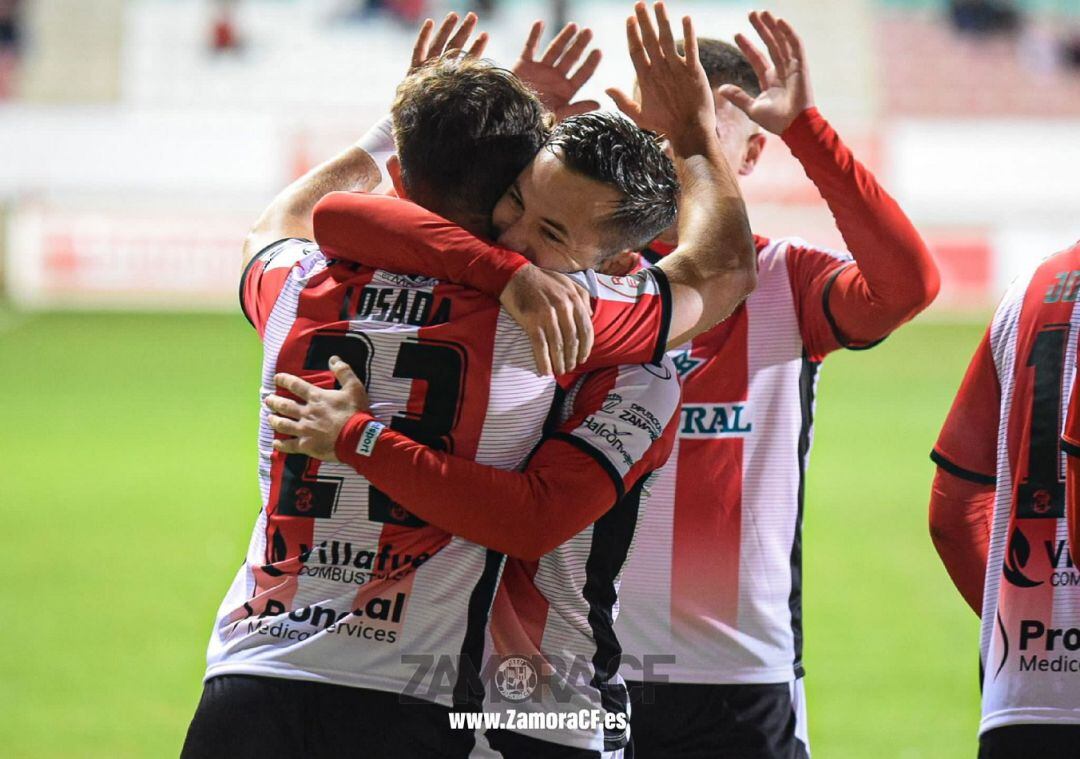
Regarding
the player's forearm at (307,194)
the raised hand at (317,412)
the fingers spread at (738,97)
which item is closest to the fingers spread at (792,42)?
the fingers spread at (738,97)

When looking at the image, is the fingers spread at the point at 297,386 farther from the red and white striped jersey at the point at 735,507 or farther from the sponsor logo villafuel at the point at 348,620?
the red and white striped jersey at the point at 735,507

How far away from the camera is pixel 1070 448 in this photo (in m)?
2.13

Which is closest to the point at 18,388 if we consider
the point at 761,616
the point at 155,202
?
the point at 155,202

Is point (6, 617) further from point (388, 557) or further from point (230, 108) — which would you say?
point (230, 108)

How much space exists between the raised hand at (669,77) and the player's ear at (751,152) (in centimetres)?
68

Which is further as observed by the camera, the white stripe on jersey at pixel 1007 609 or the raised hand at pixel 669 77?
the raised hand at pixel 669 77

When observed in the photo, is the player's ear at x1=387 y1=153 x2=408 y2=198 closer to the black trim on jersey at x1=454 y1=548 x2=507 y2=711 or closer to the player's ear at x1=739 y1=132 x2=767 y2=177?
the black trim on jersey at x1=454 y1=548 x2=507 y2=711

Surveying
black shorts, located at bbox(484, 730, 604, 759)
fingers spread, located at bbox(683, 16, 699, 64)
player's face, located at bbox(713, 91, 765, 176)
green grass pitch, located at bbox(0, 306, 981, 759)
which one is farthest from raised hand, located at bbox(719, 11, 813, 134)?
green grass pitch, located at bbox(0, 306, 981, 759)

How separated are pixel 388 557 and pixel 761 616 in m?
1.17

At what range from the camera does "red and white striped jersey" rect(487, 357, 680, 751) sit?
89.0 inches

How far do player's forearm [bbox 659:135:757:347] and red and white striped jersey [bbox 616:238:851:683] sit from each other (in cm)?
63

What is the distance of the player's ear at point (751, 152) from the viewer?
3.38 meters

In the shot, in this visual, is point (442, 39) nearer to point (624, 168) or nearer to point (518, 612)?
point (624, 168)

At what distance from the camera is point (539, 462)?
2246 millimetres
